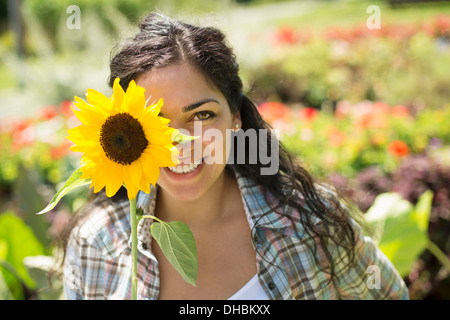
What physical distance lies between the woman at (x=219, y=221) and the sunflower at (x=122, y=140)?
1.21 feet

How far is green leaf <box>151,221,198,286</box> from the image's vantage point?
849 millimetres

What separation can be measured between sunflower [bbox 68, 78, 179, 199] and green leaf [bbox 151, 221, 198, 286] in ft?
0.28

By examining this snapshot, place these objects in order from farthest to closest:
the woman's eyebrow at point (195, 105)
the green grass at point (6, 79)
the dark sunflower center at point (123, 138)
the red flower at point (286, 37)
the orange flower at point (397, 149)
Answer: the green grass at point (6, 79) < the red flower at point (286, 37) < the orange flower at point (397, 149) < the woman's eyebrow at point (195, 105) < the dark sunflower center at point (123, 138)

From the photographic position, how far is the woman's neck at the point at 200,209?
→ 5.05 ft

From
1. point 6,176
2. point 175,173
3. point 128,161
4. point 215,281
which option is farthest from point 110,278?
point 6,176

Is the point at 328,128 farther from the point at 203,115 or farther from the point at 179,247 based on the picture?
the point at 179,247

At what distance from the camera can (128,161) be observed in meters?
0.83

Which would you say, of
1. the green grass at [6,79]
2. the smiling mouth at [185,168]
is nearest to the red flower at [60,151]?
the smiling mouth at [185,168]

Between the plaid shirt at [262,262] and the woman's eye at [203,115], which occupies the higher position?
the woman's eye at [203,115]

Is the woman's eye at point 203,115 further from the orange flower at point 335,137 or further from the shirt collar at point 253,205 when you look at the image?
the orange flower at point 335,137

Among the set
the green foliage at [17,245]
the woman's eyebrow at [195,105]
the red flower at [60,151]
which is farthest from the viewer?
the red flower at [60,151]

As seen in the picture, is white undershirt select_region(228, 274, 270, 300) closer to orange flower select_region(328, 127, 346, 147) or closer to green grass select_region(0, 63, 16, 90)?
orange flower select_region(328, 127, 346, 147)

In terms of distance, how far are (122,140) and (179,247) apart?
0.21 m
